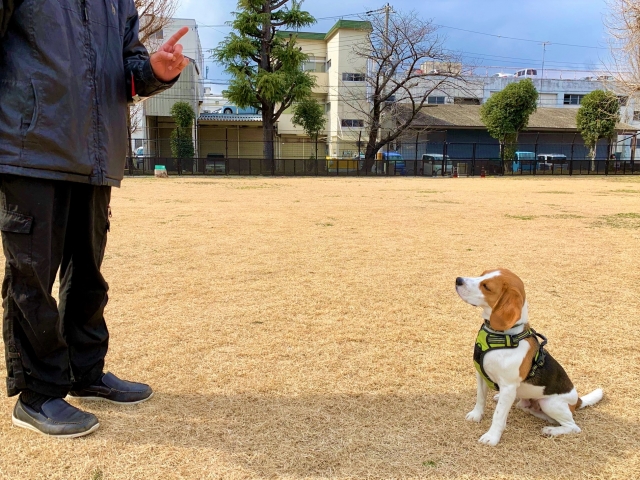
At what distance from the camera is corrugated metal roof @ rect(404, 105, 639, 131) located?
35125 millimetres

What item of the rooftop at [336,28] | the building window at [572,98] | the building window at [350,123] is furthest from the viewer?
the building window at [572,98]

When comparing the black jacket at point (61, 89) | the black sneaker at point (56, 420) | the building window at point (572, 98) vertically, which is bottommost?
the black sneaker at point (56, 420)

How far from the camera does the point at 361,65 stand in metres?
36.9

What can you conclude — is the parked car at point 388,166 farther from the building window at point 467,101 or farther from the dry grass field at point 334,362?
the dry grass field at point 334,362

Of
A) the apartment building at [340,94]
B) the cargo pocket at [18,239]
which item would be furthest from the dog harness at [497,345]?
the apartment building at [340,94]

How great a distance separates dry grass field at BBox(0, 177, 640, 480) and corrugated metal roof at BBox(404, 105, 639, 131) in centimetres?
2995

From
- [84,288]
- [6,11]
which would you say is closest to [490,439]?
[84,288]

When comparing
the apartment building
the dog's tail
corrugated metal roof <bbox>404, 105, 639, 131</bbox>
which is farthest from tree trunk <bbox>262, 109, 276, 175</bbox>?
the dog's tail

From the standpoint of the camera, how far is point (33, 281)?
1693 mm

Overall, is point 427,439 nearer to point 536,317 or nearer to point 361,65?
point 536,317

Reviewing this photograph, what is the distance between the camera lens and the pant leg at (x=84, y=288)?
191cm

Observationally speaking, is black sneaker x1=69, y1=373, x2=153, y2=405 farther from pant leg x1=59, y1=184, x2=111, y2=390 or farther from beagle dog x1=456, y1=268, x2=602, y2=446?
beagle dog x1=456, y1=268, x2=602, y2=446

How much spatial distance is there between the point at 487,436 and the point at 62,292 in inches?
68.4

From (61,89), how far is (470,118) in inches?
→ 1498
